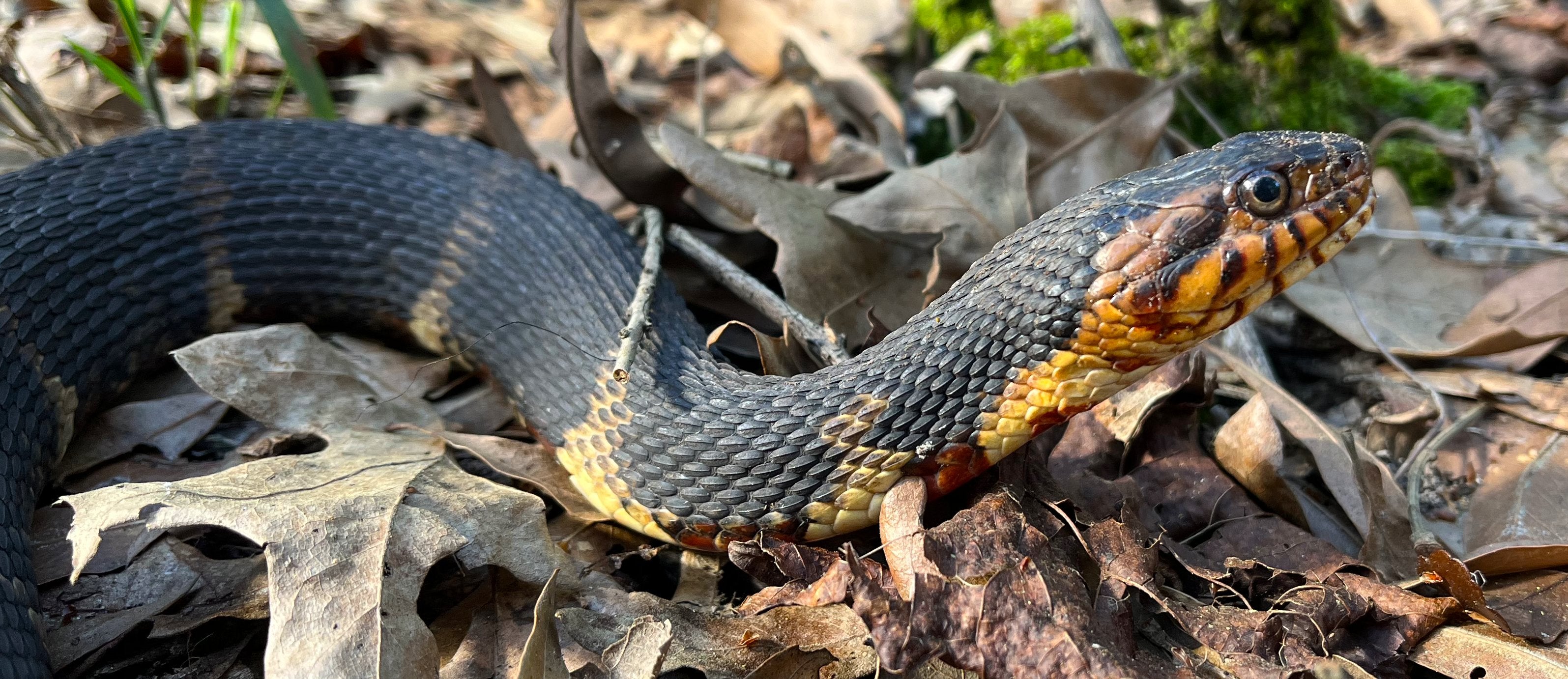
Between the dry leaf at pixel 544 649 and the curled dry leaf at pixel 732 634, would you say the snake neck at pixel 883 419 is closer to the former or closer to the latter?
the curled dry leaf at pixel 732 634

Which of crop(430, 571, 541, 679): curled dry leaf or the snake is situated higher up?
the snake

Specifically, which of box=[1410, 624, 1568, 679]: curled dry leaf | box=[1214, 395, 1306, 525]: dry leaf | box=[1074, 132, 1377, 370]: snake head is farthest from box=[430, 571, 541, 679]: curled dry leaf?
box=[1410, 624, 1568, 679]: curled dry leaf

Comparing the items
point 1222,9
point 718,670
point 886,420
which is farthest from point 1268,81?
point 718,670

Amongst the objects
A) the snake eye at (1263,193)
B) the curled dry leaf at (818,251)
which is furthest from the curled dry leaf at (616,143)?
the snake eye at (1263,193)

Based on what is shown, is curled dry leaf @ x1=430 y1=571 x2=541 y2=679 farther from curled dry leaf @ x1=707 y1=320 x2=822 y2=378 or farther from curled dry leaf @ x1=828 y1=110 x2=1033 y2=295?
curled dry leaf @ x1=828 y1=110 x2=1033 y2=295

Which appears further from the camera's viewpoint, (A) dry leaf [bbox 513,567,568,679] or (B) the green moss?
(B) the green moss

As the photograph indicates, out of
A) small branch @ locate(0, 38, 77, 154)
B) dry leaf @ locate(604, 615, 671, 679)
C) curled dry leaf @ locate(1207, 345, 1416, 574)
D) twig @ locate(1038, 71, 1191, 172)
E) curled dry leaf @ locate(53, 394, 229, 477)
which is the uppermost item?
small branch @ locate(0, 38, 77, 154)
